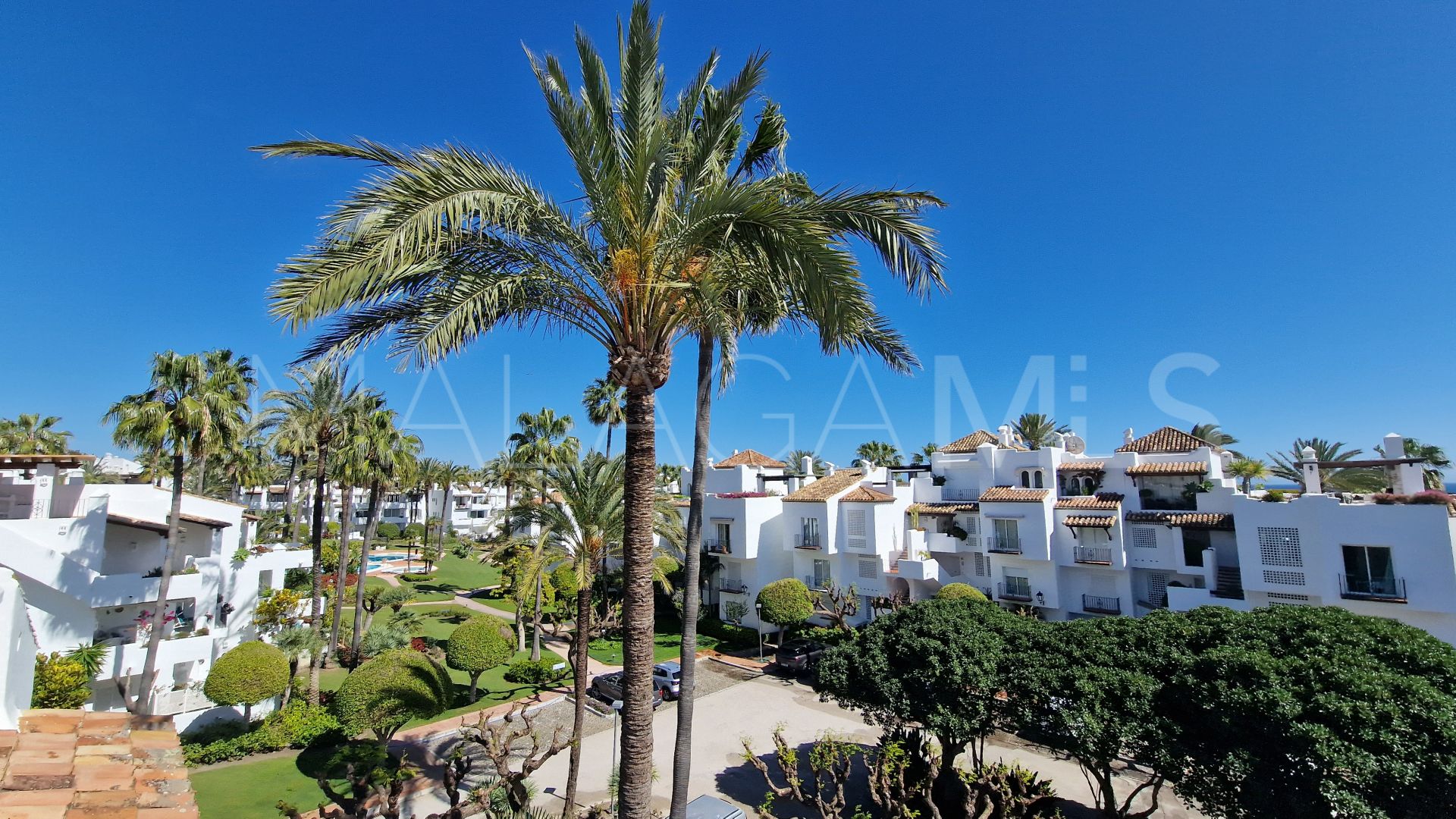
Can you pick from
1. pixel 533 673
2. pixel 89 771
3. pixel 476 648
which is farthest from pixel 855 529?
pixel 89 771

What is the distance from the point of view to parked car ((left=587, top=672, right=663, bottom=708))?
2450cm

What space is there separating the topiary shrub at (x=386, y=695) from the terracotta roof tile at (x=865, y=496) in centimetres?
2148

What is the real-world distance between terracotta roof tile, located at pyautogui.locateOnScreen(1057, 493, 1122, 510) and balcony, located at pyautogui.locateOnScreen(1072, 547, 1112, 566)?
6.15 ft

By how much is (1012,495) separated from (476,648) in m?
24.8

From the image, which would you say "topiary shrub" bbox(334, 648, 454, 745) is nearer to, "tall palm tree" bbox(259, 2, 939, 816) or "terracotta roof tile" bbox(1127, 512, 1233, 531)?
"tall palm tree" bbox(259, 2, 939, 816)

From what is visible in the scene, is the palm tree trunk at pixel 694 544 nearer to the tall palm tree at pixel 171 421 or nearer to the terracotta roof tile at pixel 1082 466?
the tall palm tree at pixel 171 421

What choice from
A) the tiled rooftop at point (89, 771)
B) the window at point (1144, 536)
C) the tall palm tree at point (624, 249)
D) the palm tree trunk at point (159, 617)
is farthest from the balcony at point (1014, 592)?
the palm tree trunk at point (159, 617)

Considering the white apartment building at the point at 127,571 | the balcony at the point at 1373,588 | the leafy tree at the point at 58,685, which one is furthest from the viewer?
the balcony at the point at 1373,588

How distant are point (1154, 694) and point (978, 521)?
22.0 meters

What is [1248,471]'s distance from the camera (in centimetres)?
2942

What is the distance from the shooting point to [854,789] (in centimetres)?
1783

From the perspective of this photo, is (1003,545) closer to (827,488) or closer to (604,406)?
(827,488)

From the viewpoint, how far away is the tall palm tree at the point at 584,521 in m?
16.7


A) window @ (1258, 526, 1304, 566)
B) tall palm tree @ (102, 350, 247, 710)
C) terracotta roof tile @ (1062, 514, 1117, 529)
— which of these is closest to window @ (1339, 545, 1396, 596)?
window @ (1258, 526, 1304, 566)
